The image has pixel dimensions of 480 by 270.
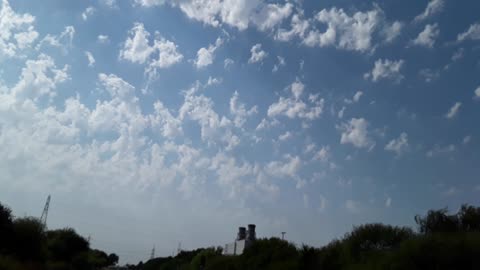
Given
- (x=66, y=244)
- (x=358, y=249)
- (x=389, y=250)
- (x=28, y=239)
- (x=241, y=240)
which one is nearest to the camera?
(x=389, y=250)

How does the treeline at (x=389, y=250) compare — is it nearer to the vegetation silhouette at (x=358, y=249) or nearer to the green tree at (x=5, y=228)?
the vegetation silhouette at (x=358, y=249)

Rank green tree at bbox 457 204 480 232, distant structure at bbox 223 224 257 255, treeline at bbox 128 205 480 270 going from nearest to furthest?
treeline at bbox 128 205 480 270, green tree at bbox 457 204 480 232, distant structure at bbox 223 224 257 255

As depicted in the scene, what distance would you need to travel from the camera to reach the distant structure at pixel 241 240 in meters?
66.3

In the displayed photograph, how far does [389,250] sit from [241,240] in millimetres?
40601

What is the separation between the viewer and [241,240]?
68.8 m

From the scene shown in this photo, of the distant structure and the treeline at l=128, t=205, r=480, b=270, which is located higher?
the distant structure

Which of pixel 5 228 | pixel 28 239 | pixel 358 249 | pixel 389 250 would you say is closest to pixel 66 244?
pixel 28 239

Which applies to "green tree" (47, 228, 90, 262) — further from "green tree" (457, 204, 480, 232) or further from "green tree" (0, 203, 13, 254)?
"green tree" (457, 204, 480, 232)

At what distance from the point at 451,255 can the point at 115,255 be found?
166784 mm

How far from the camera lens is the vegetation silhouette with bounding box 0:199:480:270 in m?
24.7

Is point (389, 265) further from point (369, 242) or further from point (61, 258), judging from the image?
point (61, 258)

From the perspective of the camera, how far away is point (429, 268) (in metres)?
24.7

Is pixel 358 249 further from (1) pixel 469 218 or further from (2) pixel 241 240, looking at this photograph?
(2) pixel 241 240

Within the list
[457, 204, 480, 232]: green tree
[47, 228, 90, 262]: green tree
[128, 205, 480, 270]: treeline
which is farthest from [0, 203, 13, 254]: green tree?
[457, 204, 480, 232]: green tree
